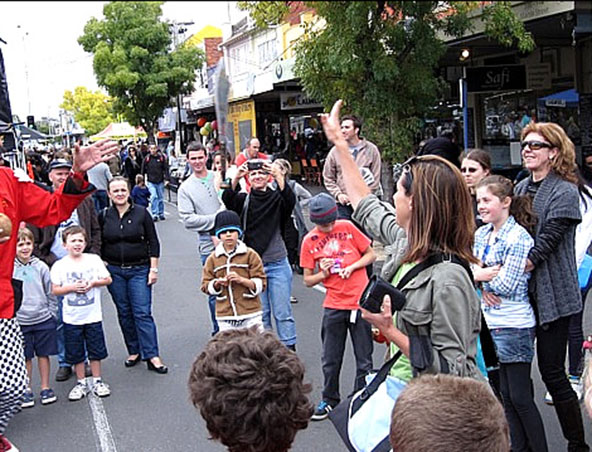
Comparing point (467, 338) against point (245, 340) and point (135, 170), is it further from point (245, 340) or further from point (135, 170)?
point (135, 170)

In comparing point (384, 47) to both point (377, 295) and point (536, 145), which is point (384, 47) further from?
point (536, 145)

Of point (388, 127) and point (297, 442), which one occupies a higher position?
point (388, 127)

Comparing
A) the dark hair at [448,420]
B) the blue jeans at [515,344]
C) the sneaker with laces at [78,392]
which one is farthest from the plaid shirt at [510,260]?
the sneaker with laces at [78,392]

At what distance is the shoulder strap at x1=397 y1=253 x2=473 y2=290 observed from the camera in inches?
104

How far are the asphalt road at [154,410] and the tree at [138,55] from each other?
7.52 ft

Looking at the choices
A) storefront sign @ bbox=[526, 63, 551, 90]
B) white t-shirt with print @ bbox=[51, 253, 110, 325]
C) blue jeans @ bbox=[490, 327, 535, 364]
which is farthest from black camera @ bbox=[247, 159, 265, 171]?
storefront sign @ bbox=[526, 63, 551, 90]

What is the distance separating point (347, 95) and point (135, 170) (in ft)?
55.5

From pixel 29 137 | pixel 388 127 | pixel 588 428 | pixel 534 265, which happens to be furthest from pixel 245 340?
pixel 29 137

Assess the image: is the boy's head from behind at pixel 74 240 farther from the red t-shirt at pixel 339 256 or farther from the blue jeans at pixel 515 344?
the blue jeans at pixel 515 344

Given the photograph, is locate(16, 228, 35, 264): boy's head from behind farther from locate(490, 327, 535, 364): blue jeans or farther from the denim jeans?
locate(490, 327, 535, 364): blue jeans

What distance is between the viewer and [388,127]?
573 centimetres

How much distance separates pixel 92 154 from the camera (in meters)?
4.00

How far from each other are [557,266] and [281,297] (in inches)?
104

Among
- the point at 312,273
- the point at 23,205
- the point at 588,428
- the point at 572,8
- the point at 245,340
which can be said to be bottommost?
the point at 588,428
